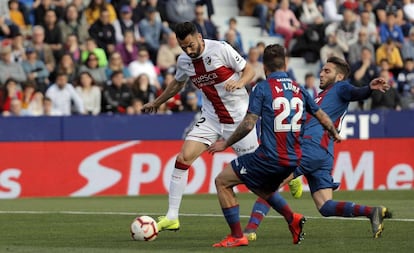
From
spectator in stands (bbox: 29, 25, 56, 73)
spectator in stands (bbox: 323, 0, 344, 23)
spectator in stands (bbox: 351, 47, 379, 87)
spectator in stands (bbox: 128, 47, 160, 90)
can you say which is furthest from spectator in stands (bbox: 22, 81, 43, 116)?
spectator in stands (bbox: 323, 0, 344, 23)

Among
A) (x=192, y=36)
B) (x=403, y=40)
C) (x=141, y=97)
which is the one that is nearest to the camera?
(x=192, y=36)

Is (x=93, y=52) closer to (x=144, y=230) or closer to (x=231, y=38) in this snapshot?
(x=231, y=38)

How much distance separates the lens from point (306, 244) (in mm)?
12367

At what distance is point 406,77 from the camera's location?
95.5 ft

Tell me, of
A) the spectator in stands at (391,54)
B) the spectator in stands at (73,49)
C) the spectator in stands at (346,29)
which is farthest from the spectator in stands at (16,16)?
the spectator in stands at (391,54)

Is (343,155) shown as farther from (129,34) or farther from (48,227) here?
(48,227)

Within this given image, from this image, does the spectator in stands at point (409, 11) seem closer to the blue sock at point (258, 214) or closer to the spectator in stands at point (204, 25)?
the spectator in stands at point (204, 25)

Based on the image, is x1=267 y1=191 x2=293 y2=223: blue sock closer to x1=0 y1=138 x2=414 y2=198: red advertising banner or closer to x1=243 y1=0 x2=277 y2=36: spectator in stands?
x1=0 y1=138 x2=414 y2=198: red advertising banner

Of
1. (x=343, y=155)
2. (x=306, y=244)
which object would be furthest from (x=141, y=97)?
(x=306, y=244)

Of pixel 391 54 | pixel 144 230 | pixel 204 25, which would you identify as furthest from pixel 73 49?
pixel 144 230

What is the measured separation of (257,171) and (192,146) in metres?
2.17

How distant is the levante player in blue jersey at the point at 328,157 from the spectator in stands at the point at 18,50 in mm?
11751

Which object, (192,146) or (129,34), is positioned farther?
(129,34)

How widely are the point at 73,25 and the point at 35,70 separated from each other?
6.55 feet
